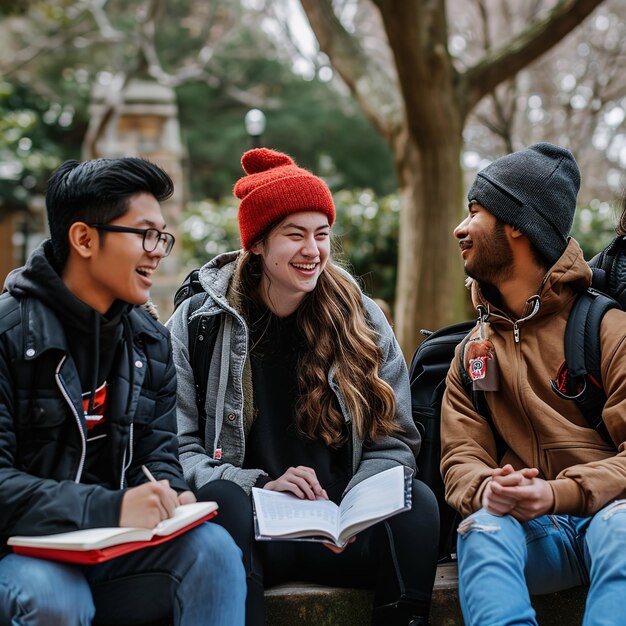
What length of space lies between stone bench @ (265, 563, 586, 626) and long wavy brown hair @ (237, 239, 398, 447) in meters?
0.54

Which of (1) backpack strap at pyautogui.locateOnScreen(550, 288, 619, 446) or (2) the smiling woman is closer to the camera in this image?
(1) backpack strap at pyautogui.locateOnScreen(550, 288, 619, 446)

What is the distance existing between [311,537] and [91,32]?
17.1 m

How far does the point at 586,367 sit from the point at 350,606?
44.7 inches

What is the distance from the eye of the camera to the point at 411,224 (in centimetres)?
784

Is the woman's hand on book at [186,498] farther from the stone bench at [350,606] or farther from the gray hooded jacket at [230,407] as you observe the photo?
the stone bench at [350,606]

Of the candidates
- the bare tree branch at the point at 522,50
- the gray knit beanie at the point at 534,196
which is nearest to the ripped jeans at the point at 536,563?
the gray knit beanie at the point at 534,196

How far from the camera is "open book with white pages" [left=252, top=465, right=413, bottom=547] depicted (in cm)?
260

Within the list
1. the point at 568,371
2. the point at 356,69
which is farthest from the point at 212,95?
the point at 568,371

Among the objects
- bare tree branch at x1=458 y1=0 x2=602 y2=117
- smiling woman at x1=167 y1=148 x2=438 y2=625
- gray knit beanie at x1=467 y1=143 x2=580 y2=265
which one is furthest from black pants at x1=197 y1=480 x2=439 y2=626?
bare tree branch at x1=458 y1=0 x2=602 y2=117

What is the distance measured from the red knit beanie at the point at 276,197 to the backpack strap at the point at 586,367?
1.03 meters

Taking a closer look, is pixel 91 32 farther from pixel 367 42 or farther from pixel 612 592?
pixel 612 592

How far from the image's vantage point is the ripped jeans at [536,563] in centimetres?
246

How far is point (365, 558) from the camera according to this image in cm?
293

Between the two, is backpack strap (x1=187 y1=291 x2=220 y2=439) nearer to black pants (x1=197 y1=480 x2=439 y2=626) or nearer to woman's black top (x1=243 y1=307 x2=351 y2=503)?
woman's black top (x1=243 y1=307 x2=351 y2=503)
